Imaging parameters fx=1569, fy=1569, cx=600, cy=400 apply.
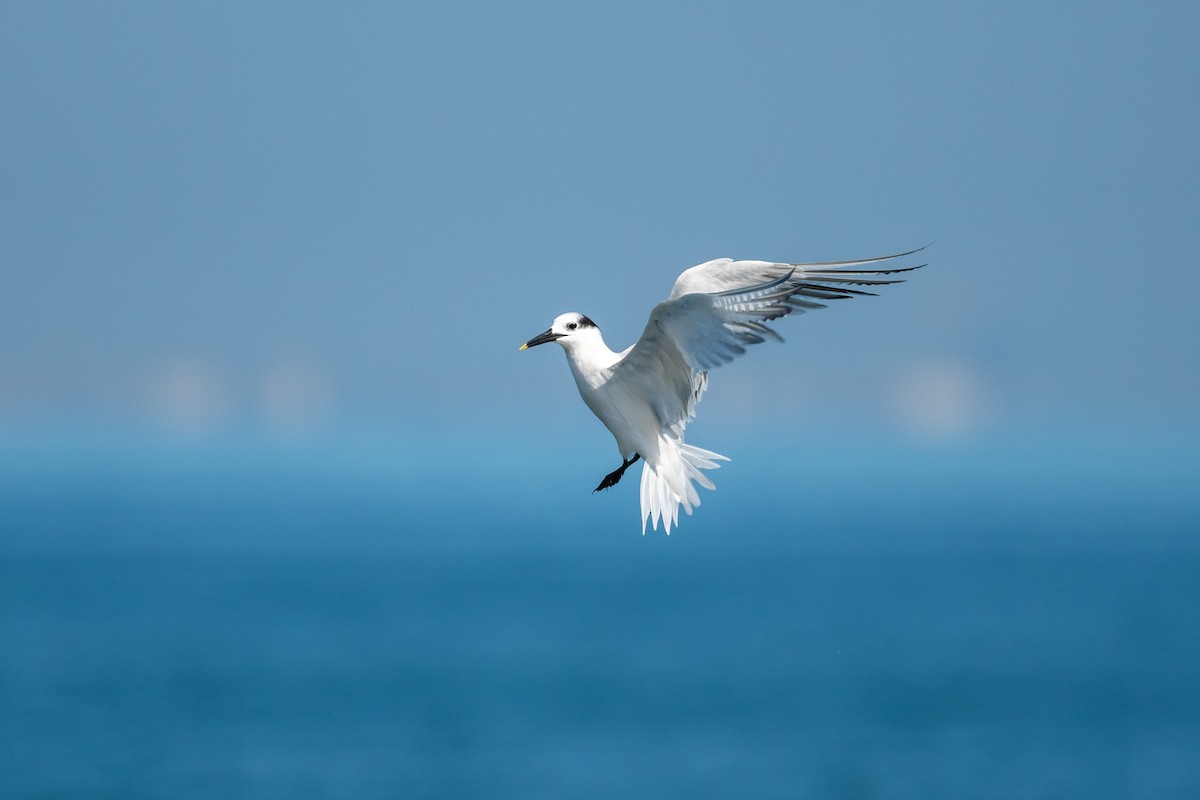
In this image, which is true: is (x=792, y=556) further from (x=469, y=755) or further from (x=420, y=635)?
(x=469, y=755)

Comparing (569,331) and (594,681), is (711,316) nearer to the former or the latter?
(569,331)

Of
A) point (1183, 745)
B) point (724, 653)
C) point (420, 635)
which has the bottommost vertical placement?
point (1183, 745)

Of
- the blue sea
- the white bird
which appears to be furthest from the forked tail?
the blue sea

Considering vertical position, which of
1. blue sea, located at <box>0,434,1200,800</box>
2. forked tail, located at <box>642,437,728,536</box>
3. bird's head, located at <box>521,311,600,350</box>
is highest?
blue sea, located at <box>0,434,1200,800</box>

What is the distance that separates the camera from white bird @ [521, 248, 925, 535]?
1164cm

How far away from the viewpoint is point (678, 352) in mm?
12258

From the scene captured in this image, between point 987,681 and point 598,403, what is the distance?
196ft

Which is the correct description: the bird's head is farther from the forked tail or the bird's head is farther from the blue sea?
the blue sea

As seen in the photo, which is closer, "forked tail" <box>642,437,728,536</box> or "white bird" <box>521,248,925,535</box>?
"white bird" <box>521,248,925,535</box>

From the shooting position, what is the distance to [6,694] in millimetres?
61719

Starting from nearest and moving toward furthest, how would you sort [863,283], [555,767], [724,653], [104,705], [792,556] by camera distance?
[863,283], [555,767], [104,705], [724,653], [792,556]

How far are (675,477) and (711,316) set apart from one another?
1.87 m

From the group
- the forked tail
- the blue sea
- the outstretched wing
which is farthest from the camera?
the blue sea

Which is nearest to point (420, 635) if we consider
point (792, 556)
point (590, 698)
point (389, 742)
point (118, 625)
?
point (118, 625)
